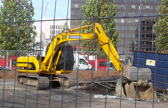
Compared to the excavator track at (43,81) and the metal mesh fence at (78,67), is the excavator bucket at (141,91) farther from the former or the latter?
the excavator track at (43,81)

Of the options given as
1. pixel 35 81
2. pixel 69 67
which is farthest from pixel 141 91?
pixel 35 81

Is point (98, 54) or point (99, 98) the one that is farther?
point (98, 54)

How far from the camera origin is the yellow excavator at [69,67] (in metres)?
9.37

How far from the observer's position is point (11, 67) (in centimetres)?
1834

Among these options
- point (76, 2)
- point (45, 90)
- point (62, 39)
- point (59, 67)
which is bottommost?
point (45, 90)

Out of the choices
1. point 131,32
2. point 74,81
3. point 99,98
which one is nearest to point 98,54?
point 74,81

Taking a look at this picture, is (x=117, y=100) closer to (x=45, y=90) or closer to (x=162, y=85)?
(x=162, y=85)

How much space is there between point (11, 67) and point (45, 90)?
720cm

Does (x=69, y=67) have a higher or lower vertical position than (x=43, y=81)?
higher

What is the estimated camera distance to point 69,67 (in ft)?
41.0

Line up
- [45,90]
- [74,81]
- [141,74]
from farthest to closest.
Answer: [74,81] → [45,90] → [141,74]

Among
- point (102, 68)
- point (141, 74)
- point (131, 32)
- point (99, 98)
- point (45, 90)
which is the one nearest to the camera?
point (131, 32)

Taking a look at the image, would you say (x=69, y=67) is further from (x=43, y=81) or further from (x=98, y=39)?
(x=98, y=39)

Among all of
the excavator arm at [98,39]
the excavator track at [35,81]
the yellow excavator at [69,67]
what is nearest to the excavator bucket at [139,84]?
the yellow excavator at [69,67]
